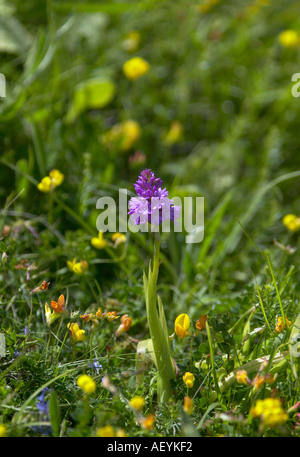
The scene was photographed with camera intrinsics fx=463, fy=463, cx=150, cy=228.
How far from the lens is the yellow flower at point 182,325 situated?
4.08 ft

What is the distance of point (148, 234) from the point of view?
195 cm

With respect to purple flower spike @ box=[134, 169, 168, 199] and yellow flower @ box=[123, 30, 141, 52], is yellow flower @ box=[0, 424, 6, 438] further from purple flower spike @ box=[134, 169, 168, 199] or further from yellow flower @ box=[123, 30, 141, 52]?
yellow flower @ box=[123, 30, 141, 52]

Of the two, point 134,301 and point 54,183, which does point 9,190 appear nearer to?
point 54,183

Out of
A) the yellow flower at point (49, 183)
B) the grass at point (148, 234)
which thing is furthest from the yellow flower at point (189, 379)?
the yellow flower at point (49, 183)

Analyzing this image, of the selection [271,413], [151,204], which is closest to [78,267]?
[151,204]

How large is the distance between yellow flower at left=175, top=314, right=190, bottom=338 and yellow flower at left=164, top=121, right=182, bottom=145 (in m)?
1.27

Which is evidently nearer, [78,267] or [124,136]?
[78,267]

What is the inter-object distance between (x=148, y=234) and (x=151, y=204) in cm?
80

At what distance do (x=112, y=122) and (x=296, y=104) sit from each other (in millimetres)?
1005

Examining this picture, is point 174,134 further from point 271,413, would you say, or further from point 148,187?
point 271,413

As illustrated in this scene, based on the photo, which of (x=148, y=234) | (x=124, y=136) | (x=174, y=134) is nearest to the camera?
(x=148, y=234)

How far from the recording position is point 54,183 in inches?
65.2
